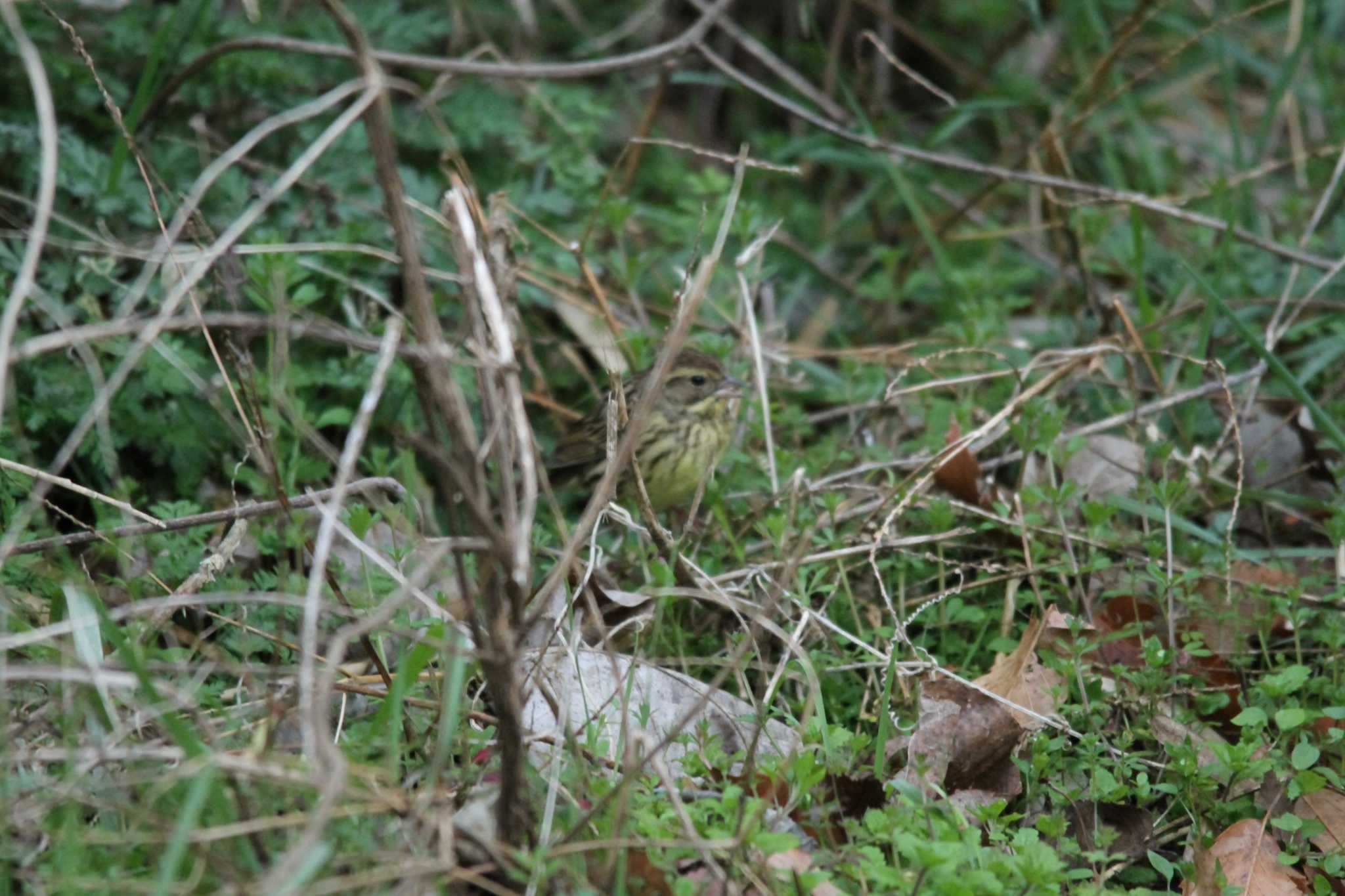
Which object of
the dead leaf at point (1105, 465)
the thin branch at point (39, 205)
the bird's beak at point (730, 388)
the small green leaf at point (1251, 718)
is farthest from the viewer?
the bird's beak at point (730, 388)

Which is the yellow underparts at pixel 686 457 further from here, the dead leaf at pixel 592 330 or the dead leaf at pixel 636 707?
the dead leaf at pixel 636 707

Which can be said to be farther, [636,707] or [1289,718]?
[636,707]

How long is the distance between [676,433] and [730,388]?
0.29 meters

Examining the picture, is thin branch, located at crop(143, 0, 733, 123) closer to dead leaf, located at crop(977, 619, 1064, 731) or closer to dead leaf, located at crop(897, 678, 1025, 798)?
dead leaf, located at crop(897, 678, 1025, 798)

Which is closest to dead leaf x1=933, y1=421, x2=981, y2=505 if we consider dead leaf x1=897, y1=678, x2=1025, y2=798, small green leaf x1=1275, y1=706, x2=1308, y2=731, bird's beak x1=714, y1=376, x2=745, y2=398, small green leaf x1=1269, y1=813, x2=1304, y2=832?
bird's beak x1=714, y1=376, x2=745, y2=398

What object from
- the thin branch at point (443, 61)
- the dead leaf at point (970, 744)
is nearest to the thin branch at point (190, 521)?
the thin branch at point (443, 61)

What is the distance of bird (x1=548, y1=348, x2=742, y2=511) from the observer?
520 cm

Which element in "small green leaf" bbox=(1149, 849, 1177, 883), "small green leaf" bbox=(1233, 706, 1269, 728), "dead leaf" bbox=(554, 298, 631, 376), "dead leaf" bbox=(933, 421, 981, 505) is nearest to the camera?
"small green leaf" bbox=(1149, 849, 1177, 883)

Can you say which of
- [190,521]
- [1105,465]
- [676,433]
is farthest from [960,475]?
[190,521]

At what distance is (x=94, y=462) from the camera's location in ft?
14.0

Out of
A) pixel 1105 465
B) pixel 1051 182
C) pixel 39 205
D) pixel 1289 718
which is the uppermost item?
pixel 39 205

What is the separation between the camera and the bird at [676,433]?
17.1ft

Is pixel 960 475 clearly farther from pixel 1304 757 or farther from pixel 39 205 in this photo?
pixel 39 205

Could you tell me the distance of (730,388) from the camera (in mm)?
5203
